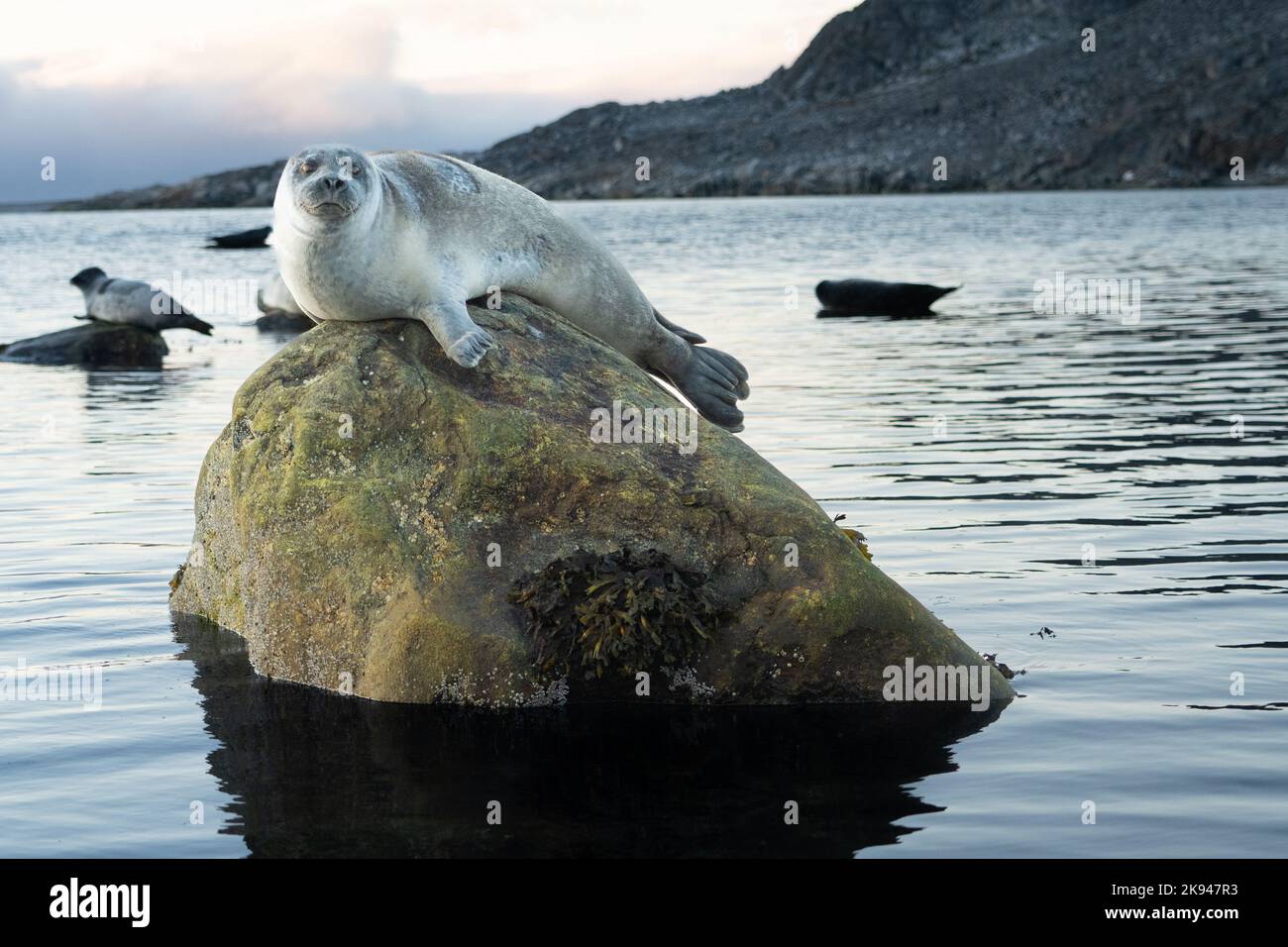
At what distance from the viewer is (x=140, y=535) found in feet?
36.0

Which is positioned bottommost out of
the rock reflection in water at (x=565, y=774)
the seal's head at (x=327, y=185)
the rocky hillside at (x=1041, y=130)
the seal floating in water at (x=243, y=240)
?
the rock reflection in water at (x=565, y=774)

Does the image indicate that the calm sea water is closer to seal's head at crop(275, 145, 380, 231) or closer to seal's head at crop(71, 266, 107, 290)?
seal's head at crop(275, 145, 380, 231)

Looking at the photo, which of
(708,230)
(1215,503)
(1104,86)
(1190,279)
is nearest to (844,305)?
(1190,279)

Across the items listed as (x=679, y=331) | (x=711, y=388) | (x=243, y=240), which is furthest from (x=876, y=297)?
(x=243, y=240)

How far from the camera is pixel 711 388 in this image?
935cm

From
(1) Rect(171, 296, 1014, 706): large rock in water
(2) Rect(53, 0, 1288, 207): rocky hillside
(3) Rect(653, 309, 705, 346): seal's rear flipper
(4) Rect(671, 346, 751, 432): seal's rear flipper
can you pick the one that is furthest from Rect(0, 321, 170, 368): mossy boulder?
(2) Rect(53, 0, 1288, 207): rocky hillside

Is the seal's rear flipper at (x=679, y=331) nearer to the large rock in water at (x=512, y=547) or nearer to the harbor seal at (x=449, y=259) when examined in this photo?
the harbor seal at (x=449, y=259)

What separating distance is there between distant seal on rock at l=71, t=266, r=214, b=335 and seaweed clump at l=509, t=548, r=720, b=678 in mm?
17896

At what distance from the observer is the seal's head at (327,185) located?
7.30 meters

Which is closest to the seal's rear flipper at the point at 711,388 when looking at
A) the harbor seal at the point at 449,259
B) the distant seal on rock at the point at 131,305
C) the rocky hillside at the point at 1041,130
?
the harbor seal at the point at 449,259

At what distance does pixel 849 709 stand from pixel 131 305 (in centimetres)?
1937

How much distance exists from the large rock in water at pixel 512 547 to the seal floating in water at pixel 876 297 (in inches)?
822

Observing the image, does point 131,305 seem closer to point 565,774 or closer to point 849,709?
point 849,709
